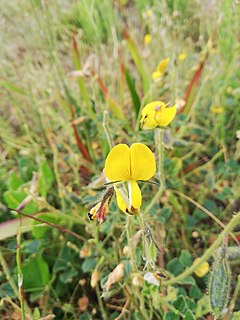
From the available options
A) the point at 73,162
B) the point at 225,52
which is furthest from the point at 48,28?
the point at 225,52

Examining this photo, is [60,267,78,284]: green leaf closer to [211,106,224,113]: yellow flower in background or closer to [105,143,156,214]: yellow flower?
[105,143,156,214]: yellow flower

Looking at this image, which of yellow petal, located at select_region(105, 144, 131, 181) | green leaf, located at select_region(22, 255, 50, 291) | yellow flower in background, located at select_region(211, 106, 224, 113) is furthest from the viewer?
yellow flower in background, located at select_region(211, 106, 224, 113)

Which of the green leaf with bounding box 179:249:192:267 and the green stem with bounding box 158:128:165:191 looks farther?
the green leaf with bounding box 179:249:192:267

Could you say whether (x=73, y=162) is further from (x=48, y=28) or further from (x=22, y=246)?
(x=48, y=28)

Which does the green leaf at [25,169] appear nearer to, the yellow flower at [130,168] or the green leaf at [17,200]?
the green leaf at [17,200]

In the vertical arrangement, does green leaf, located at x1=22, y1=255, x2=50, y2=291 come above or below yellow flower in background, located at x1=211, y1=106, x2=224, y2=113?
below

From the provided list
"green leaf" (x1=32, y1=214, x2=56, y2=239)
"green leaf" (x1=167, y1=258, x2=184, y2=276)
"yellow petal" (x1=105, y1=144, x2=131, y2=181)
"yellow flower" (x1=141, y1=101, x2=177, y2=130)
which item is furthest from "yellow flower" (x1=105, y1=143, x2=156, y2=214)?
"green leaf" (x1=32, y1=214, x2=56, y2=239)

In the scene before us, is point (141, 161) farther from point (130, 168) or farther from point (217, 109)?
point (217, 109)
